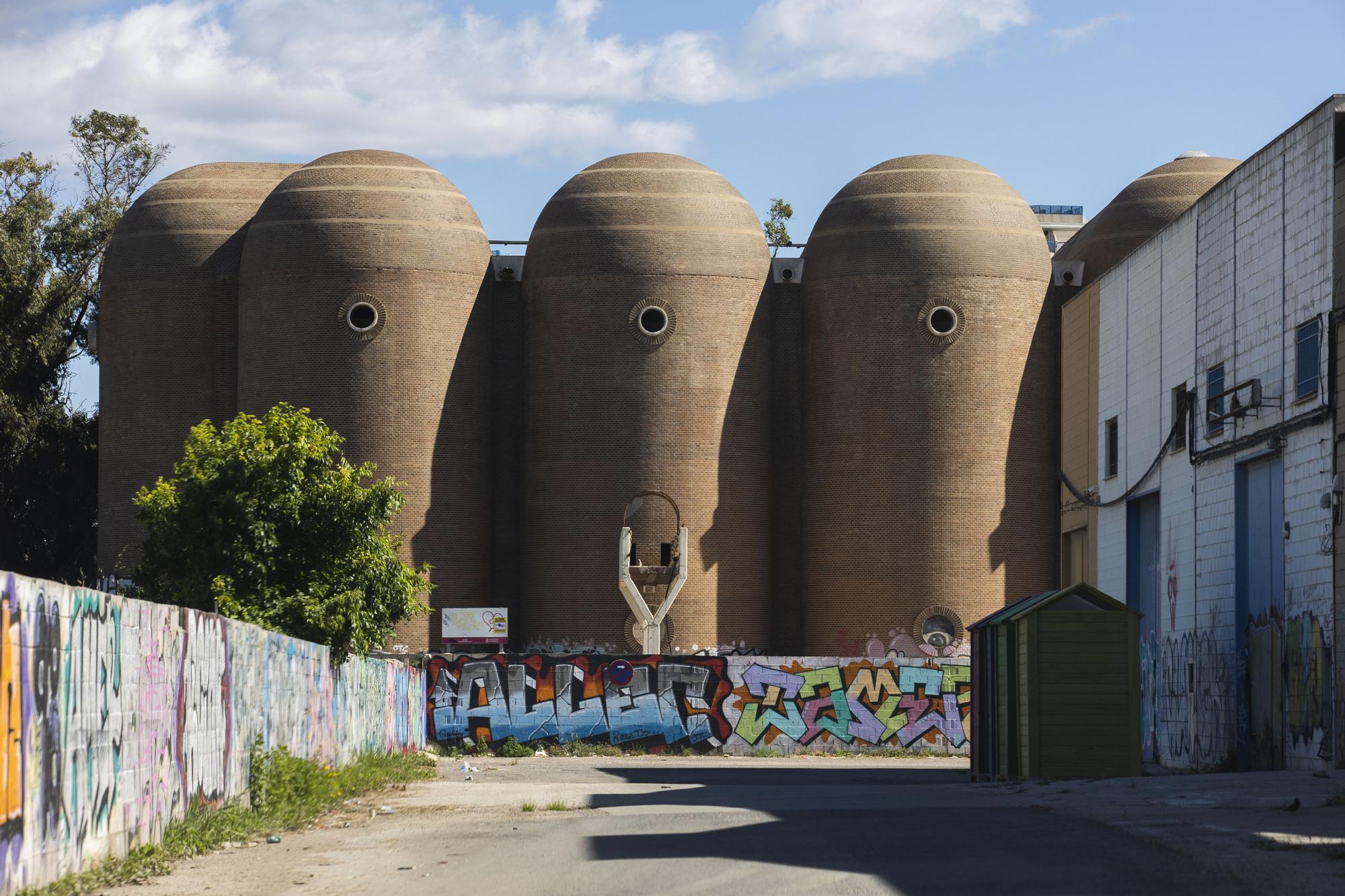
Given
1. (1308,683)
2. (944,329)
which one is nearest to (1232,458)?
(1308,683)

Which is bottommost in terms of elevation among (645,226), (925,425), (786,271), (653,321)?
(925,425)

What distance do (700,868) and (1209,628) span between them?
19.7 meters

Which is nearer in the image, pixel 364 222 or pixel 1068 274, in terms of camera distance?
pixel 364 222

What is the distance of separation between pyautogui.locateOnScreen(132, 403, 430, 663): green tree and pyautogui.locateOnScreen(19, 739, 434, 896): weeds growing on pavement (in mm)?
4152

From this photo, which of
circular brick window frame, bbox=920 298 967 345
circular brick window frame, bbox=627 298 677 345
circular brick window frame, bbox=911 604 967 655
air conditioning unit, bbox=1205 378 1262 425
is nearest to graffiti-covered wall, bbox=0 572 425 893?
air conditioning unit, bbox=1205 378 1262 425

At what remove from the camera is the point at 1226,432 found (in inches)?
1126

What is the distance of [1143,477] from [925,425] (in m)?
12.5

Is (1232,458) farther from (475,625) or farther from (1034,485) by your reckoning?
(475,625)

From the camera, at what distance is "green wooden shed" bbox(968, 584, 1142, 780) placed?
917 inches

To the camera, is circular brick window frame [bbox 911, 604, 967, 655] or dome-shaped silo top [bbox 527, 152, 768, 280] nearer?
circular brick window frame [bbox 911, 604, 967, 655]

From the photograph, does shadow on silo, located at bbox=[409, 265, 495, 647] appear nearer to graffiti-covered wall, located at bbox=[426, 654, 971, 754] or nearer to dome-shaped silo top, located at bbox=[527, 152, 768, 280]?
dome-shaped silo top, located at bbox=[527, 152, 768, 280]

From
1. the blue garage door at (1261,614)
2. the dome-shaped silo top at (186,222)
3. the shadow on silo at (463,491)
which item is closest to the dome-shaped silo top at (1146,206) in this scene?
the shadow on silo at (463,491)

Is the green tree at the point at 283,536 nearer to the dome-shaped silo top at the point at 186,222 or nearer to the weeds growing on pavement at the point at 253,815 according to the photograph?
the weeds growing on pavement at the point at 253,815

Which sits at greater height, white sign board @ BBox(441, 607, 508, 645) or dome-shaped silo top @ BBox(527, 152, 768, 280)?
dome-shaped silo top @ BBox(527, 152, 768, 280)
